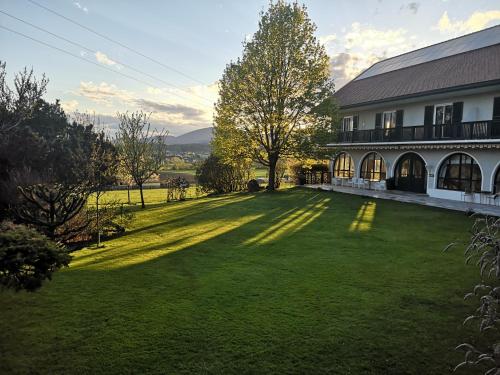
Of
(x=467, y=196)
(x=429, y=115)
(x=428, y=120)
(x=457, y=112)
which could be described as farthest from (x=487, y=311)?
(x=429, y=115)

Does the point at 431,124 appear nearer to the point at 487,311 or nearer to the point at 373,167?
the point at 373,167

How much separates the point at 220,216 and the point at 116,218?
473 cm

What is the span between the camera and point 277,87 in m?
24.3

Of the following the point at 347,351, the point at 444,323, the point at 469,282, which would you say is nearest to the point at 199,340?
the point at 347,351

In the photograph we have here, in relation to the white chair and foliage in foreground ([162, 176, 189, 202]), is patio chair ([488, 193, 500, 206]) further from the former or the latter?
foliage in foreground ([162, 176, 189, 202])

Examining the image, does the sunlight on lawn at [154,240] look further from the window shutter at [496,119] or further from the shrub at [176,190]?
the window shutter at [496,119]

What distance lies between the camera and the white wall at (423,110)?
19.3 m

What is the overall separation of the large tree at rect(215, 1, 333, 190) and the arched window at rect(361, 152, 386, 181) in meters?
5.69

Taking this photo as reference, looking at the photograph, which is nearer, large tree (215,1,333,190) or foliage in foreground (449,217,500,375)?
foliage in foreground (449,217,500,375)

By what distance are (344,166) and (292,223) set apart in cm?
1822

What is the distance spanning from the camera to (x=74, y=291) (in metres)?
6.64

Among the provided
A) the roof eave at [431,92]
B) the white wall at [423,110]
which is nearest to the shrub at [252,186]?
the roof eave at [431,92]

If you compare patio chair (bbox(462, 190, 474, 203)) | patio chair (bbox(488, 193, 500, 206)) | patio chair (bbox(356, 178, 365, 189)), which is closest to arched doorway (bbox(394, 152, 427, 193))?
patio chair (bbox(356, 178, 365, 189))

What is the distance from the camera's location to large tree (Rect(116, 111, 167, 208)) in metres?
21.6
